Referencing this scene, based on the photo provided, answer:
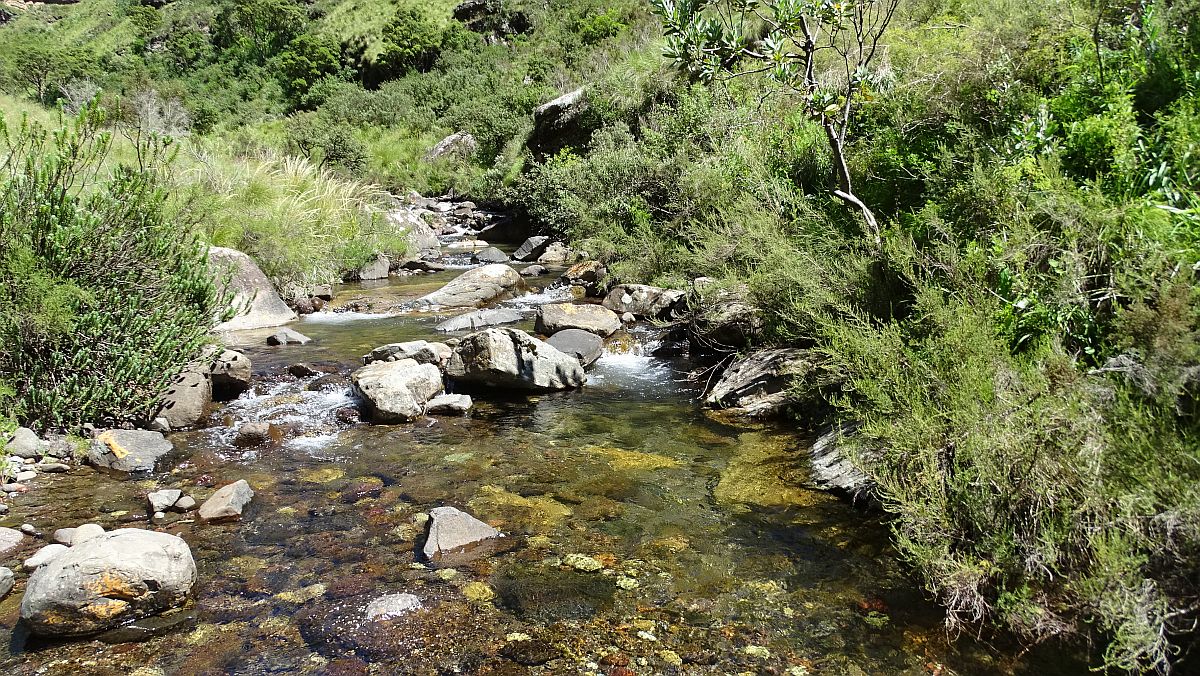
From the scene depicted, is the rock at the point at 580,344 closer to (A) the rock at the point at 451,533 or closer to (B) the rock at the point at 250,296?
(A) the rock at the point at 451,533

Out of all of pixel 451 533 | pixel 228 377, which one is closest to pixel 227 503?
pixel 451 533

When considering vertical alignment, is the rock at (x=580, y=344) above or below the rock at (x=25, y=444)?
below

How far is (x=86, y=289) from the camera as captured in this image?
6.23 m

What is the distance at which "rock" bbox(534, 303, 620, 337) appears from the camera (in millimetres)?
10984

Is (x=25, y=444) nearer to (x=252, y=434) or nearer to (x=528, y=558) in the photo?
(x=252, y=434)

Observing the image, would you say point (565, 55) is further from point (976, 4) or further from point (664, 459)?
point (664, 459)

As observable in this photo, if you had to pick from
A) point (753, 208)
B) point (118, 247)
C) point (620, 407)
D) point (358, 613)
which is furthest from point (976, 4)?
point (118, 247)

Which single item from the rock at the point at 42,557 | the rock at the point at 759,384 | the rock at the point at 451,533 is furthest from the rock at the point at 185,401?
the rock at the point at 759,384

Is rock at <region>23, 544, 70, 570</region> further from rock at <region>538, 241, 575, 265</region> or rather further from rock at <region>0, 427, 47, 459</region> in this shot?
rock at <region>538, 241, 575, 265</region>

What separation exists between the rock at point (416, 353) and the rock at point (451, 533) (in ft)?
13.1

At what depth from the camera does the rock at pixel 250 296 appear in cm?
1180

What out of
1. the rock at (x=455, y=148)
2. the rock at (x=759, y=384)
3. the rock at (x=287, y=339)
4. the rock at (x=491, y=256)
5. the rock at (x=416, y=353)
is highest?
the rock at (x=455, y=148)

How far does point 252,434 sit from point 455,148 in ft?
95.7

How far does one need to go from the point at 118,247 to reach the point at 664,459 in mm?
5665
